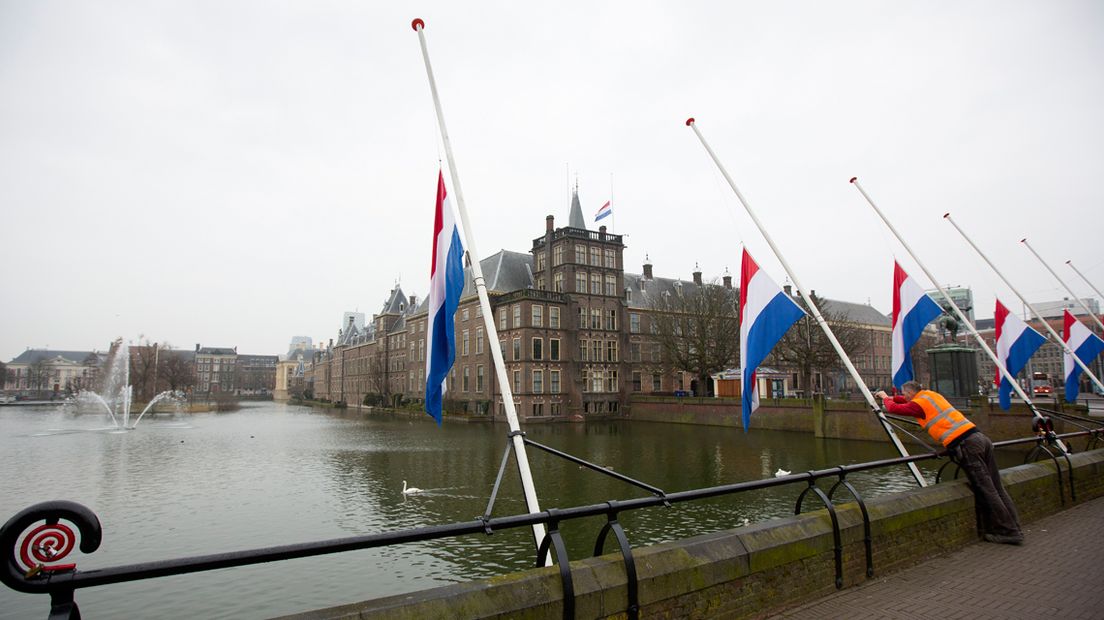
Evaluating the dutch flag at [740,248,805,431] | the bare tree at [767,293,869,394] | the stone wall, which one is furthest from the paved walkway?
the bare tree at [767,293,869,394]

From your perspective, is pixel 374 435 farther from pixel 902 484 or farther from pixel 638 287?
pixel 638 287

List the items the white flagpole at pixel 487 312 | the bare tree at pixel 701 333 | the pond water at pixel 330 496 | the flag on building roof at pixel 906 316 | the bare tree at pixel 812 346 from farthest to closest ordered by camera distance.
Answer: the bare tree at pixel 701 333 → the bare tree at pixel 812 346 → the flag on building roof at pixel 906 316 → the pond water at pixel 330 496 → the white flagpole at pixel 487 312

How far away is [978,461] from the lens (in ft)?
27.1

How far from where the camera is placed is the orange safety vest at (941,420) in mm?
8312

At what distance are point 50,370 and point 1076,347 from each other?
578ft

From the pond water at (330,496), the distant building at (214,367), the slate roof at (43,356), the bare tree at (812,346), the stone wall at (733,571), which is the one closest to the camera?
the stone wall at (733,571)

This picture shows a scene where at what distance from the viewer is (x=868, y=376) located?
8538 centimetres

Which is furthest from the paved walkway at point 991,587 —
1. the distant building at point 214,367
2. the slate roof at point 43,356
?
the distant building at point 214,367

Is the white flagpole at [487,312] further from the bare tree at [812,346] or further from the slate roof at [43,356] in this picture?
the slate roof at [43,356]

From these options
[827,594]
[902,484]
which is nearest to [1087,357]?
[902,484]

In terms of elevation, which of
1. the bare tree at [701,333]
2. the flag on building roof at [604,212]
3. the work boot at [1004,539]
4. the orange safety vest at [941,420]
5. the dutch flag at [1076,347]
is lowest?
the work boot at [1004,539]

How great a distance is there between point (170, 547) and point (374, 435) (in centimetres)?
2826

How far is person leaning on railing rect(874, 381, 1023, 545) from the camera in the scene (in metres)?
8.18

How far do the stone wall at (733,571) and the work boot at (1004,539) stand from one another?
0.59 ft
